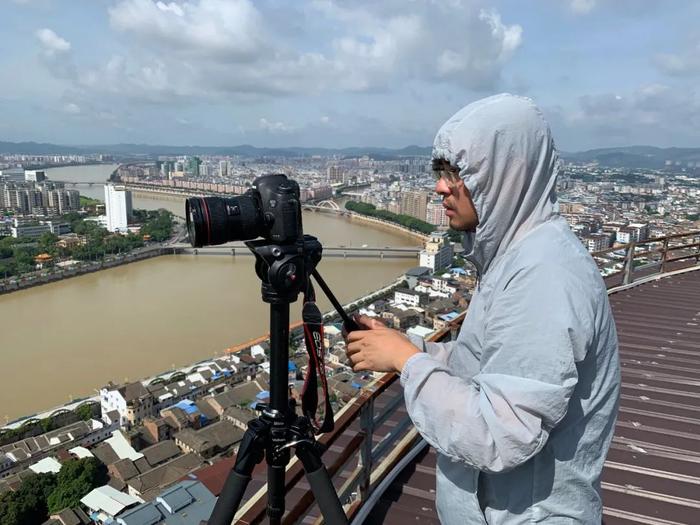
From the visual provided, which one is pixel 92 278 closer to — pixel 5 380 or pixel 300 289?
pixel 5 380

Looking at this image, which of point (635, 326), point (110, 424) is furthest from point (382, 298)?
point (635, 326)

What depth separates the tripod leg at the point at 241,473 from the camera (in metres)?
0.57

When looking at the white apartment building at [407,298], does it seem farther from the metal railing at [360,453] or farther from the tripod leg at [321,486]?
the tripod leg at [321,486]

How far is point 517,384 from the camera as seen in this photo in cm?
37

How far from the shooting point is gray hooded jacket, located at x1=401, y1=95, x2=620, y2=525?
0.37 meters

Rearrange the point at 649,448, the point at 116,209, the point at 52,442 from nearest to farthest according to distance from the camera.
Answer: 1. the point at 649,448
2. the point at 52,442
3. the point at 116,209

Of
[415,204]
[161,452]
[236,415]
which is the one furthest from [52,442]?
[415,204]

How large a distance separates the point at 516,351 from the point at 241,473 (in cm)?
36

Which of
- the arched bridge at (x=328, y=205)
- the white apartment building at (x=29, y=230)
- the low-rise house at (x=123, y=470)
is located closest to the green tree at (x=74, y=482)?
the low-rise house at (x=123, y=470)

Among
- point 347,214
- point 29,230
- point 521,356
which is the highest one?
point 521,356

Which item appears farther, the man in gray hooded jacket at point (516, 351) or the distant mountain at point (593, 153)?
the distant mountain at point (593, 153)

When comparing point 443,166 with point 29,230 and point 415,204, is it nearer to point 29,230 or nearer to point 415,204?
point 29,230

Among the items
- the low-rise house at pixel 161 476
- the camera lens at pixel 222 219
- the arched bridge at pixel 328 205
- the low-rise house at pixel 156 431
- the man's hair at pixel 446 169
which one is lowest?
the low-rise house at pixel 156 431

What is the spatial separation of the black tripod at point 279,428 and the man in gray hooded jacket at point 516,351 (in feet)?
0.42
